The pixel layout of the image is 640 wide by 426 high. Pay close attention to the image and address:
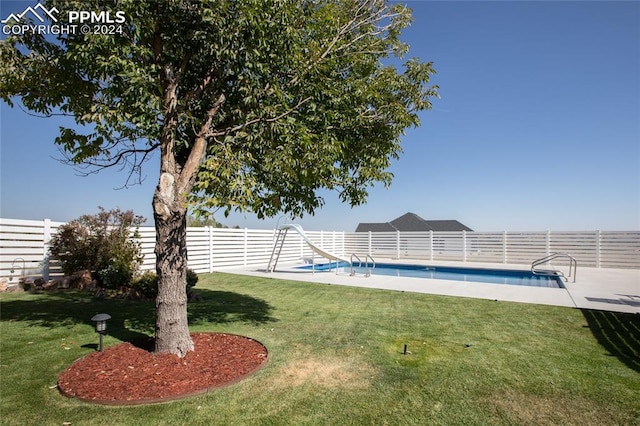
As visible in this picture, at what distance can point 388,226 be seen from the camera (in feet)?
105

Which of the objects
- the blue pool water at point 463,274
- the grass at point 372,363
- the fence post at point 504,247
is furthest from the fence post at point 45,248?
the fence post at point 504,247

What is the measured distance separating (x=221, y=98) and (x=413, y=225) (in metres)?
28.5

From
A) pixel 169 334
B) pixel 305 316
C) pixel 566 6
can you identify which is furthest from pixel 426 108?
pixel 566 6

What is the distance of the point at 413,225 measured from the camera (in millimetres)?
31156

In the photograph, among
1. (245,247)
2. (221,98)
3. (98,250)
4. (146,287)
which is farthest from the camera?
(245,247)

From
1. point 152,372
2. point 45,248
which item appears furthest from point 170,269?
point 45,248

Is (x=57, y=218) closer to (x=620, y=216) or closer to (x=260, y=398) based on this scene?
(x=260, y=398)

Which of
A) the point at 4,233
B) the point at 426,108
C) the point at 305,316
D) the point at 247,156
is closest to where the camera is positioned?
the point at 247,156

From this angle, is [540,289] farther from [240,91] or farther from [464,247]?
[464,247]

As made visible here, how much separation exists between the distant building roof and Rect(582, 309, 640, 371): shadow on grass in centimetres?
2242

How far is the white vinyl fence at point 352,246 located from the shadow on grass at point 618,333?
11196 mm

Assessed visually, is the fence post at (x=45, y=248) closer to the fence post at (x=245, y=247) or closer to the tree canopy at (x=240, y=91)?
the tree canopy at (x=240, y=91)

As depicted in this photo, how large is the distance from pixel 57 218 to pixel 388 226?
2647 cm

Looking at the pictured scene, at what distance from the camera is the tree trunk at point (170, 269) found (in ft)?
13.8
